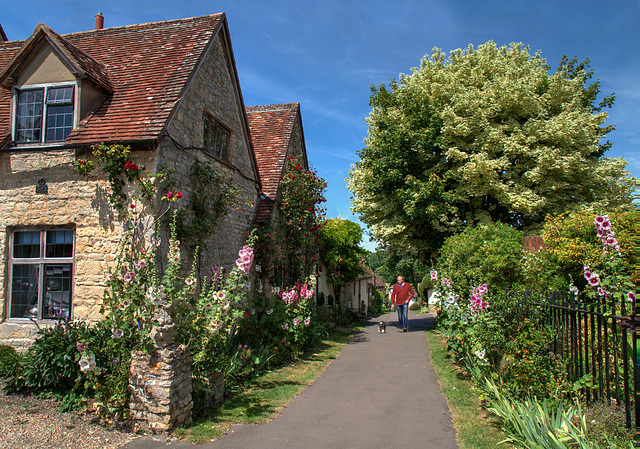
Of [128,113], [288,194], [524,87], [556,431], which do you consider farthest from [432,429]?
[524,87]

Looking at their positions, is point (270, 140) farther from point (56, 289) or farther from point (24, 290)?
point (24, 290)

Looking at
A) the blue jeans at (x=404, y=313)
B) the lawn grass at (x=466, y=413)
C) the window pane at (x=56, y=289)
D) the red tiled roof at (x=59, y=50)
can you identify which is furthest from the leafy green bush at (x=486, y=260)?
the red tiled roof at (x=59, y=50)

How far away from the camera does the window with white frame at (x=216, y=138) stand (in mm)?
10133

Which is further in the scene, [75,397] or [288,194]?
[288,194]

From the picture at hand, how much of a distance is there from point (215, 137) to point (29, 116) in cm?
391

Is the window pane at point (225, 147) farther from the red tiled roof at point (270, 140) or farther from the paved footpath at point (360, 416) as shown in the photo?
the paved footpath at point (360, 416)

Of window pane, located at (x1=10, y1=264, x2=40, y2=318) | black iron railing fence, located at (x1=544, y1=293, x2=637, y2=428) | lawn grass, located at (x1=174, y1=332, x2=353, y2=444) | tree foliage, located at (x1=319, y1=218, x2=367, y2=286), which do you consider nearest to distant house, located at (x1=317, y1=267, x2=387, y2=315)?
tree foliage, located at (x1=319, y1=218, x2=367, y2=286)

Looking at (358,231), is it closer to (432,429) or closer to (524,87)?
(524,87)

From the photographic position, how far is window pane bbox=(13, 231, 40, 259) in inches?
335

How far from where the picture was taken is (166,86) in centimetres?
888

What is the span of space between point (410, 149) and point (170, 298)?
12512mm

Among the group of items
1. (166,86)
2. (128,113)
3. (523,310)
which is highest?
(166,86)

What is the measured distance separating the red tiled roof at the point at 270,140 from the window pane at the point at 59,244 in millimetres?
5413

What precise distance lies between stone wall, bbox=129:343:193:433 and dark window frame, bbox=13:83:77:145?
18.0ft
